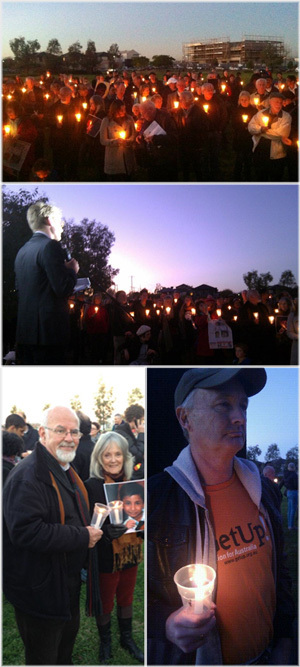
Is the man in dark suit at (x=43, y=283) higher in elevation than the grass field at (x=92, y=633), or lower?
higher

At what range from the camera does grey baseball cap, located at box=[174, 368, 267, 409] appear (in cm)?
630

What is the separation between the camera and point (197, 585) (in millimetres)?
6281

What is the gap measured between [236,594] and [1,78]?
3.92m

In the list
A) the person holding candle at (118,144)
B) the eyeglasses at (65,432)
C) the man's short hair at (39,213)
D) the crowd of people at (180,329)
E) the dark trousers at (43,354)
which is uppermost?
the person holding candle at (118,144)

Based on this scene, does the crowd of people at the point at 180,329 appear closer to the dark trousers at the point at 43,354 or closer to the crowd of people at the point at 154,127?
the dark trousers at the point at 43,354

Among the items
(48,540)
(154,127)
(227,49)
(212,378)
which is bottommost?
(48,540)

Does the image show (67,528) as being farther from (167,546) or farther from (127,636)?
(127,636)

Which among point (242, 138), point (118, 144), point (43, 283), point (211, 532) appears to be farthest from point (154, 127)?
point (211, 532)

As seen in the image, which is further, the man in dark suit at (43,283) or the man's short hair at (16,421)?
the man's short hair at (16,421)

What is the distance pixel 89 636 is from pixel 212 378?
6.52ft

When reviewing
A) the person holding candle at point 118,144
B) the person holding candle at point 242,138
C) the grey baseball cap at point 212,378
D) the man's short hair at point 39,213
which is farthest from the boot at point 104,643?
the person holding candle at point 242,138

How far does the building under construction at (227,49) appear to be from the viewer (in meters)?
6.29

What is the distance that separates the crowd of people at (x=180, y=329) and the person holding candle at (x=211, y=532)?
6.1 inches

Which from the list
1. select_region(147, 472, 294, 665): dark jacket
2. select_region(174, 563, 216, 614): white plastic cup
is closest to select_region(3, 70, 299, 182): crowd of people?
select_region(147, 472, 294, 665): dark jacket
